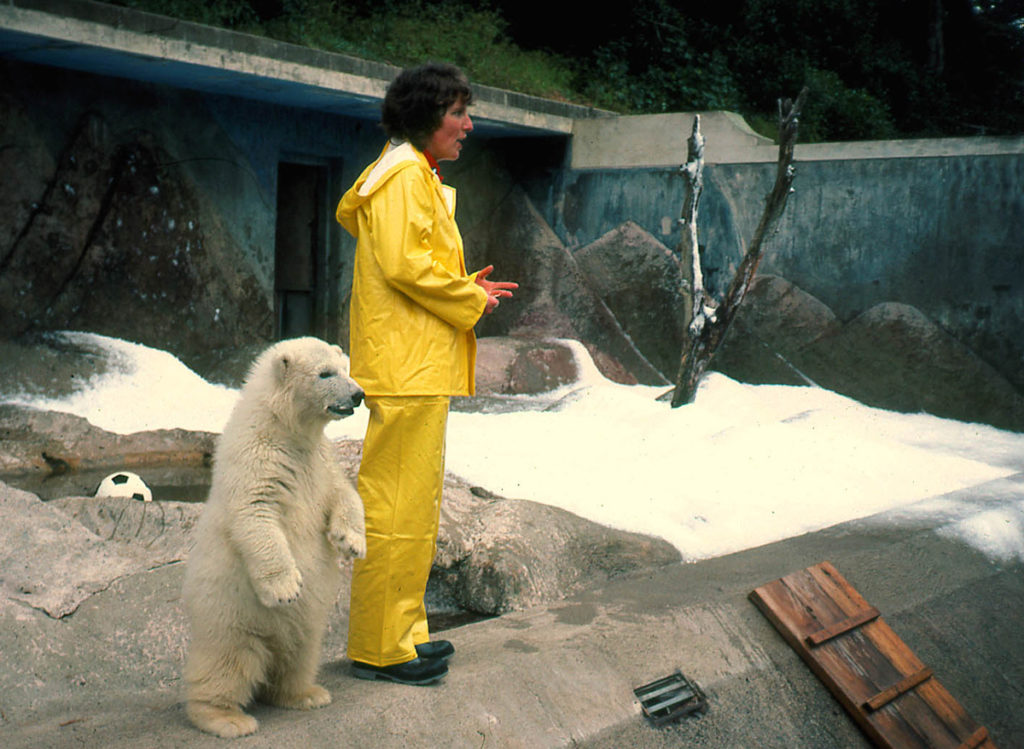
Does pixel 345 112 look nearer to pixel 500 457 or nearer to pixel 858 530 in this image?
pixel 500 457

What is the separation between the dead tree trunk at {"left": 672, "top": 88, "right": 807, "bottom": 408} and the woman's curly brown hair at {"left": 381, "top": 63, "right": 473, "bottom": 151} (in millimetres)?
5488

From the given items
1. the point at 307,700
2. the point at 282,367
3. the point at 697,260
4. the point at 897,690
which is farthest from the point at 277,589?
the point at 697,260

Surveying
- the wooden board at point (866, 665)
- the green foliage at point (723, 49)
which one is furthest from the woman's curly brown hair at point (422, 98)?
the green foliage at point (723, 49)

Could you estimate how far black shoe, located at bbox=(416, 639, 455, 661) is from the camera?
3182 mm

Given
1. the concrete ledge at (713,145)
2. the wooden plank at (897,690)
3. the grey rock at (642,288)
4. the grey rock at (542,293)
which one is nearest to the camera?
the wooden plank at (897,690)

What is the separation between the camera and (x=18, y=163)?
798 centimetres

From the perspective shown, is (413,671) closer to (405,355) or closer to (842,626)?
(405,355)

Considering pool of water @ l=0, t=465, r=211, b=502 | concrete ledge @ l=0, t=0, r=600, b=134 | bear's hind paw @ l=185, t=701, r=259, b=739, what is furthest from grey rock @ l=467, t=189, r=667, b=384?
bear's hind paw @ l=185, t=701, r=259, b=739

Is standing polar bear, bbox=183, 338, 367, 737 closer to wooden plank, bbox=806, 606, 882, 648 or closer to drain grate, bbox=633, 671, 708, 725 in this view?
drain grate, bbox=633, 671, 708, 725

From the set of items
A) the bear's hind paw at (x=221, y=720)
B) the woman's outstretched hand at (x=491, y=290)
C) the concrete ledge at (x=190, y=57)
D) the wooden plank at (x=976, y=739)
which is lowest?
the wooden plank at (x=976, y=739)

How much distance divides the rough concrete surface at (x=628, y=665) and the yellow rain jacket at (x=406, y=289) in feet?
2.97

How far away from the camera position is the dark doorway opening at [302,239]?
34.8ft

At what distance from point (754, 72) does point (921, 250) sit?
7954mm

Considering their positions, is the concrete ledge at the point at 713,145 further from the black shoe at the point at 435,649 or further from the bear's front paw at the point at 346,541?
the bear's front paw at the point at 346,541
